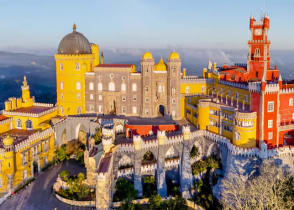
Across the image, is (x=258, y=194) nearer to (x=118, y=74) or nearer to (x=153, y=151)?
(x=153, y=151)

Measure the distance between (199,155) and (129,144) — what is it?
439 inches

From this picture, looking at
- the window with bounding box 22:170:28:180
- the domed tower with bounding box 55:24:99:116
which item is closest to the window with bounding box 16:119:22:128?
the domed tower with bounding box 55:24:99:116

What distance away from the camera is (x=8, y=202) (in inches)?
1494

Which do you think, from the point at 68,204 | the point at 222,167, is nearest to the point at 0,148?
the point at 68,204

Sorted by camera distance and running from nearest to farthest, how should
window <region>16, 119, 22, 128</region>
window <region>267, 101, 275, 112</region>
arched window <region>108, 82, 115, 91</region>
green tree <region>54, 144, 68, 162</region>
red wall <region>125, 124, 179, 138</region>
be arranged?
window <region>267, 101, 275, 112</region> < red wall <region>125, 124, 179, 138</region> < green tree <region>54, 144, 68, 162</region> < window <region>16, 119, 22, 128</region> < arched window <region>108, 82, 115, 91</region>

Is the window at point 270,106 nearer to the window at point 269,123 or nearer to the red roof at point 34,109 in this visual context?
the window at point 269,123

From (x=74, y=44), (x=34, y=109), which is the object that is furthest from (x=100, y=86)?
(x=34, y=109)

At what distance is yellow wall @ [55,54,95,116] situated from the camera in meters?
56.3

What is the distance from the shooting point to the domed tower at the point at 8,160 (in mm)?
39062

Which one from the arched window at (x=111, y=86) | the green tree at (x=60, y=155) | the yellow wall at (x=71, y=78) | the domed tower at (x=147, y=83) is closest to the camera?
the green tree at (x=60, y=155)

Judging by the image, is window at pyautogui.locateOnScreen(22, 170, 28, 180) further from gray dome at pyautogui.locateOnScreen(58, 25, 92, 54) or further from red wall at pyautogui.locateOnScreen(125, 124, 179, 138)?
gray dome at pyautogui.locateOnScreen(58, 25, 92, 54)

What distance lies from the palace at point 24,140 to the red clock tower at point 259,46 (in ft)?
108

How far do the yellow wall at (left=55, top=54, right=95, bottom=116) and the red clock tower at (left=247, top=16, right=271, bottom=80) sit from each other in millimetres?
26910

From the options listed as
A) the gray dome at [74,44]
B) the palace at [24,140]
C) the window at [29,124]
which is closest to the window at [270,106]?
the palace at [24,140]
